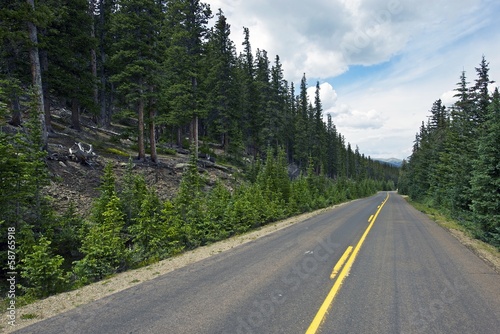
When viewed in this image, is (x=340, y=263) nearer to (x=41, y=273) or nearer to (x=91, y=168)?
(x=41, y=273)

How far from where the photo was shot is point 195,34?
2512 centimetres

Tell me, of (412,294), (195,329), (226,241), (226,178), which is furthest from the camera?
(226,178)

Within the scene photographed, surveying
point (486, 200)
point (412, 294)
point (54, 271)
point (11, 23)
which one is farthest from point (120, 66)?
point (486, 200)

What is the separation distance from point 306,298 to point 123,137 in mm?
20776

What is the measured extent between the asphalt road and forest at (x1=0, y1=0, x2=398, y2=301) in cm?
264

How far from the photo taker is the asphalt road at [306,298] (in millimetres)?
4465

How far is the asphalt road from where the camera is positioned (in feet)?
14.6

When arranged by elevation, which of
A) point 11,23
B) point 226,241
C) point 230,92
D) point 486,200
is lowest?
point 226,241

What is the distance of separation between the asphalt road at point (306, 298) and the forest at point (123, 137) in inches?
104

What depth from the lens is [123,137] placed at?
72.3 feet

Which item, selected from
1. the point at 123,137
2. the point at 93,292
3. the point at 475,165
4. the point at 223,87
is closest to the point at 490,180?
the point at 475,165

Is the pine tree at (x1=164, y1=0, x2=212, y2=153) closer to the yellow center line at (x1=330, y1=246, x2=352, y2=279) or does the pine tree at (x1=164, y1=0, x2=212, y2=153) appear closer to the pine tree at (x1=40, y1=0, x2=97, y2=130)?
the pine tree at (x1=40, y1=0, x2=97, y2=130)

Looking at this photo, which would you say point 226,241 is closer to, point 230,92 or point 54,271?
point 54,271

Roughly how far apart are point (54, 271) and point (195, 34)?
23816 mm
